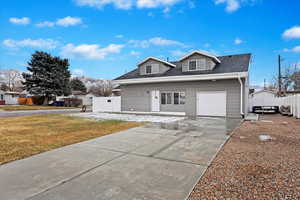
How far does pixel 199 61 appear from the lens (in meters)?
13.7

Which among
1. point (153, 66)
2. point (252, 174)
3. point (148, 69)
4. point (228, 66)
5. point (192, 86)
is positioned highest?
point (153, 66)

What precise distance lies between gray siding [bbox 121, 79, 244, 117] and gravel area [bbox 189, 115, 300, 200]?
746 cm

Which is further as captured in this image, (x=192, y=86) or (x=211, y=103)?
(x=192, y=86)

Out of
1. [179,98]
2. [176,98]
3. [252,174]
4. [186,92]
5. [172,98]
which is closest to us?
[252,174]

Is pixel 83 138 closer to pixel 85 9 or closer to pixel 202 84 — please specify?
pixel 202 84

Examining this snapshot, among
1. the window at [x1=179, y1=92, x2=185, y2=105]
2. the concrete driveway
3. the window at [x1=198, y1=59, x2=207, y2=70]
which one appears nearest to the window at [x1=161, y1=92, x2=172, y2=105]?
the window at [x1=179, y1=92, x2=185, y2=105]

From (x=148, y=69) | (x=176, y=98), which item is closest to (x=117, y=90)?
(x=148, y=69)

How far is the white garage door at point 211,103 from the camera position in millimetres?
12492

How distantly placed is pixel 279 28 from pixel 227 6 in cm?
653

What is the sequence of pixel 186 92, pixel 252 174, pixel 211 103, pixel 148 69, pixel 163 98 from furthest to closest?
pixel 148 69 < pixel 163 98 < pixel 186 92 < pixel 211 103 < pixel 252 174

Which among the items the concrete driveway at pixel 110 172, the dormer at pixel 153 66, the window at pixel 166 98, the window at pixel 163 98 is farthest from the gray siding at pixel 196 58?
the concrete driveway at pixel 110 172

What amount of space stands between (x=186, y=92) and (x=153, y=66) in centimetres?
408

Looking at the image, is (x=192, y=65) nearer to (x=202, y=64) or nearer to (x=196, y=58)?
(x=196, y=58)

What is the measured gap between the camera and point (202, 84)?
1308 centimetres
